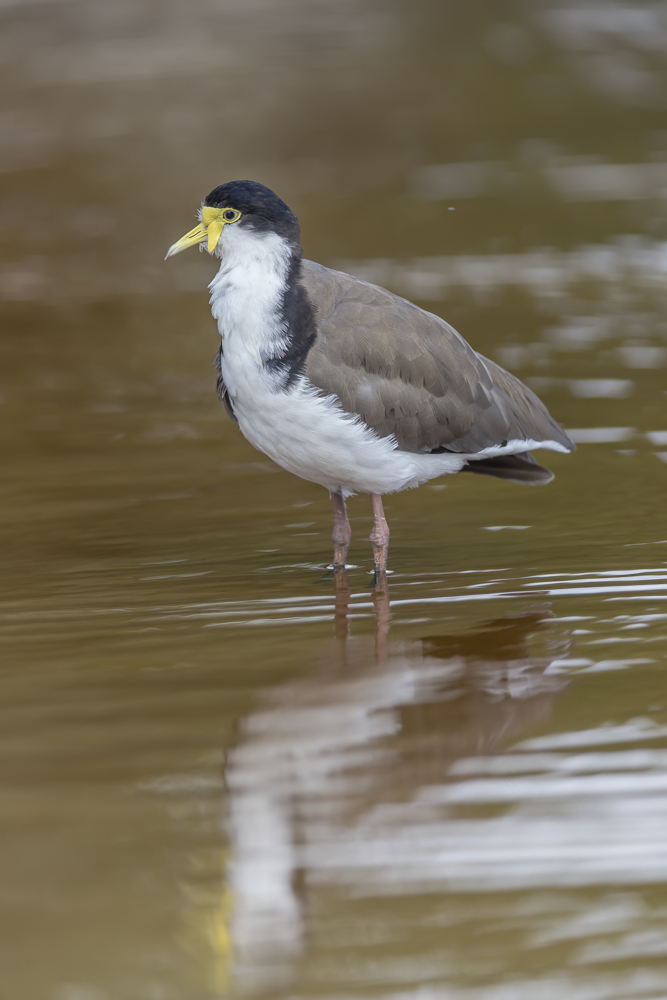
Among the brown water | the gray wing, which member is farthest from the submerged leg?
the gray wing

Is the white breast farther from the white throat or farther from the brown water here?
the brown water

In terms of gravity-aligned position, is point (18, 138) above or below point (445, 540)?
above

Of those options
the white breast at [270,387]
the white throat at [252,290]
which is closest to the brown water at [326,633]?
the white breast at [270,387]

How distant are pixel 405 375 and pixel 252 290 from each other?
2.70 ft

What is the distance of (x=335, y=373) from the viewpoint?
5.43 meters

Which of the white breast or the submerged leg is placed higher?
the white breast

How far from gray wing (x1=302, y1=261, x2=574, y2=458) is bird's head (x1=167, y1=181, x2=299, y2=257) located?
248 mm

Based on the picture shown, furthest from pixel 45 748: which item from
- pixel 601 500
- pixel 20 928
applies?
pixel 601 500

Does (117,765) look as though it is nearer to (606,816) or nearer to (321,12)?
(606,816)

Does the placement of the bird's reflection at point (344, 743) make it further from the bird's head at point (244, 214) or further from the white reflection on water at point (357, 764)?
the bird's head at point (244, 214)

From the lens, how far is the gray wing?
18.0 ft

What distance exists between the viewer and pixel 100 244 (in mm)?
12047

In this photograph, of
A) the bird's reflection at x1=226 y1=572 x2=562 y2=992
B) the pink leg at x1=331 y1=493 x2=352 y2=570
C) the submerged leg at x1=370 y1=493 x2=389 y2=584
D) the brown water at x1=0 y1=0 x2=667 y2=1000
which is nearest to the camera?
the brown water at x1=0 y1=0 x2=667 y2=1000

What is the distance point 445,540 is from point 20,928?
345 cm
